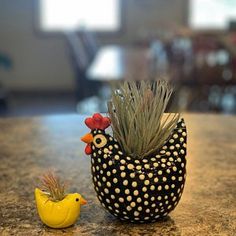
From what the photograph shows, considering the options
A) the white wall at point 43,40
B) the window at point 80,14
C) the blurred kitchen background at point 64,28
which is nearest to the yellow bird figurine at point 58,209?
the blurred kitchen background at point 64,28

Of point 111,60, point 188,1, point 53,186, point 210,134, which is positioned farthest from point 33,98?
point 53,186

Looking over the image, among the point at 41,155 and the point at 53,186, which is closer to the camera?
the point at 53,186

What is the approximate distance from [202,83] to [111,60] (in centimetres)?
75

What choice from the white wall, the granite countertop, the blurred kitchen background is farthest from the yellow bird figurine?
the white wall

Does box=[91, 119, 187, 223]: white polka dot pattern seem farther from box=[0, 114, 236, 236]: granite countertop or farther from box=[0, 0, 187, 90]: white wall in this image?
box=[0, 0, 187, 90]: white wall

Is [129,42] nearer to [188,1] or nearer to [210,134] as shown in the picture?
[188,1]

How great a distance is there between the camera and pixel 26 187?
1057 millimetres

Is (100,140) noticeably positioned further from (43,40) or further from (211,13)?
(211,13)

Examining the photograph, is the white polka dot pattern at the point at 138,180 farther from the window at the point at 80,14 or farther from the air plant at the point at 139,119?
the window at the point at 80,14

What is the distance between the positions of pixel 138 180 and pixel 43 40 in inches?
259

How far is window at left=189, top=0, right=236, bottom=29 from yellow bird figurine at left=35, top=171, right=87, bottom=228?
21.3 feet

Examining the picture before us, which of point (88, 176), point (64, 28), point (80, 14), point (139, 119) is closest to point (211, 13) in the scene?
point (80, 14)

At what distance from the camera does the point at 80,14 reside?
7.25 metres

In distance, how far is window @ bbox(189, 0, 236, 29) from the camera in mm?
7102
